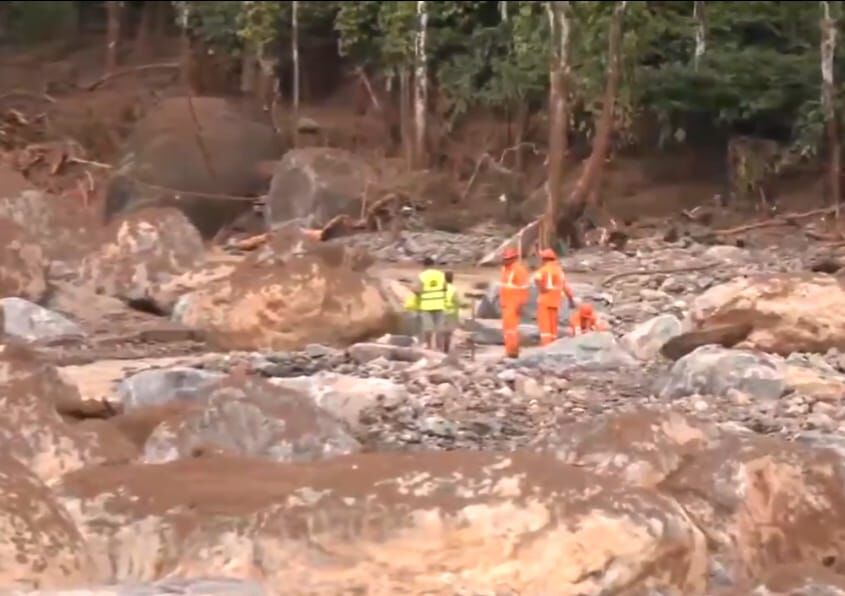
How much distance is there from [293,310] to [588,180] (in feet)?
31.4

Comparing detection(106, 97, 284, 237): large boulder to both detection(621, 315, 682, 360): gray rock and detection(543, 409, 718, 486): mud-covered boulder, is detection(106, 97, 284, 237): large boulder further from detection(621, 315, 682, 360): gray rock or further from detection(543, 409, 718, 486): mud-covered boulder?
detection(543, 409, 718, 486): mud-covered boulder

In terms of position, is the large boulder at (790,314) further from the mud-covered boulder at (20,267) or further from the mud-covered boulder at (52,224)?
the mud-covered boulder at (52,224)

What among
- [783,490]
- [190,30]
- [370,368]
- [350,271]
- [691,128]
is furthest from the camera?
[190,30]

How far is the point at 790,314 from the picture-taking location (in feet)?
42.6

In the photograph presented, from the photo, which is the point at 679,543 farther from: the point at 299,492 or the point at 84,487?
the point at 84,487

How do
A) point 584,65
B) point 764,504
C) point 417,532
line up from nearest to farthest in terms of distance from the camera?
1. point 417,532
2. point 764,504
3. point 584,65

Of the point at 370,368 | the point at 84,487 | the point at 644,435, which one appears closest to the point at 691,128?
the point at 370,368

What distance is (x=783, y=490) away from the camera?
305 inches

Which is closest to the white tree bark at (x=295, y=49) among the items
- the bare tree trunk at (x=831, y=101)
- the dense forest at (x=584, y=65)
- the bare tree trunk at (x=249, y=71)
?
the dense forest at (x=584, y=65)

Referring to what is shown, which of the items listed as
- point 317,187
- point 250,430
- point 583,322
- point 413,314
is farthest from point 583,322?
point 317,187

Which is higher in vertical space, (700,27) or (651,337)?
(700,27)

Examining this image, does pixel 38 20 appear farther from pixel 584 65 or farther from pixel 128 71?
pixel 584 65

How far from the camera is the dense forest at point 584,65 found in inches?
995

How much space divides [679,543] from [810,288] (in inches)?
270
